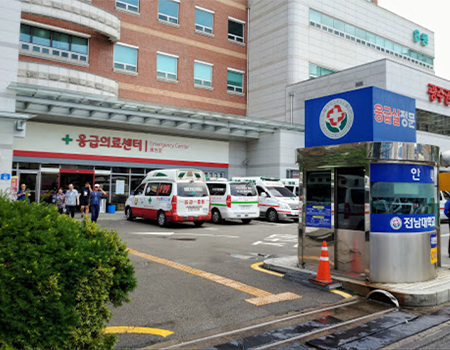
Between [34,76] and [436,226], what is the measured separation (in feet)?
63.8

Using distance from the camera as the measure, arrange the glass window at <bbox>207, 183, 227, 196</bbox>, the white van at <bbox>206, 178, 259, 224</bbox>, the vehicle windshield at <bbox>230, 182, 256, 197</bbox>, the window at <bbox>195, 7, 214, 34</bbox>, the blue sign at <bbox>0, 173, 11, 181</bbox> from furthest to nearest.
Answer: the window at <bbox>195, 7, 214, 34</bbox>
the glass window at <bbox>207, 183, 227, 196</bbox>
the vehicle windshield at <bbox>230, 182, 256, 197</bbox>
the white van at <bbox>206, 178, 259, 224</bbox>
the blue sign at <bbox>0, 173, 11, 181</bbox>

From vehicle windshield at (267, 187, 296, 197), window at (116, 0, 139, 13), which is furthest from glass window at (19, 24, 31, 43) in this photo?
vehicle windshield at (267, 187, 296, 197)

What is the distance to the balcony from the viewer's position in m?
19.8

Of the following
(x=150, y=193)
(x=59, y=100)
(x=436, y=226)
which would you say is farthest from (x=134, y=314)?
(x=59, y=100)

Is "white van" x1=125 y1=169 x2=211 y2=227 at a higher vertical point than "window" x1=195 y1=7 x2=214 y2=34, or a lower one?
lower

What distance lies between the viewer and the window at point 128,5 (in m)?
25.3

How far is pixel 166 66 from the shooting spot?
89.2 ft

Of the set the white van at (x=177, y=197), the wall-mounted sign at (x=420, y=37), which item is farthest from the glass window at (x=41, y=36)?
the wall-mounted sign at (x=420, y=37)

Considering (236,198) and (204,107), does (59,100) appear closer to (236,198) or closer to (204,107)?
(236,198)

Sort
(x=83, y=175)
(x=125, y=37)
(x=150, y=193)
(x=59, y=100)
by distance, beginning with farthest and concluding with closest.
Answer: (x=125, y=37)
(x=83, y=175)
(x=59, y=100)
(x=150, y=193)

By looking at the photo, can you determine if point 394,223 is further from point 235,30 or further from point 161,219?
point 235,30

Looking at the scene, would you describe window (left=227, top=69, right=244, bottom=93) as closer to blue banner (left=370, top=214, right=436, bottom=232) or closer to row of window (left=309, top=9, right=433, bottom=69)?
row of window (left=309, top=9, right=433, bottom=69)

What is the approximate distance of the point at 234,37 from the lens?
1248 inches

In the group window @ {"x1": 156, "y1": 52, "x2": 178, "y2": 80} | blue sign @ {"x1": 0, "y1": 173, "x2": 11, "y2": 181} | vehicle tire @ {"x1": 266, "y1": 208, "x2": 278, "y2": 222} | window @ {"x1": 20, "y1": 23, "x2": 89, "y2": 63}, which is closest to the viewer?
blue sign @ {"x1": 0, "y1": 173, "x2": 11, "y2": 181}
